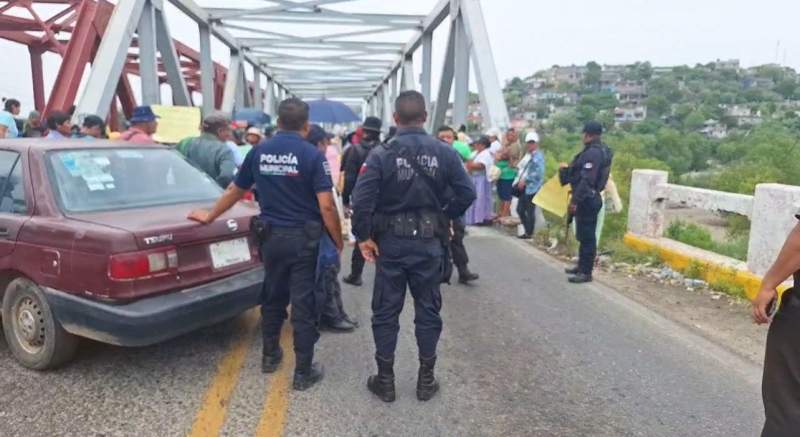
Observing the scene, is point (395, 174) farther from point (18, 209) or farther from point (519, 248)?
point (519, 248)

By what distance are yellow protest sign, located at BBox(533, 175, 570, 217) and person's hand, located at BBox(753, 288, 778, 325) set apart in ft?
16.9

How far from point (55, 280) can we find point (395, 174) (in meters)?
2.08

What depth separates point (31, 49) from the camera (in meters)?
18.5

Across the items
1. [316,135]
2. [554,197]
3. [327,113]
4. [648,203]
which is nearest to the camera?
[316,135]

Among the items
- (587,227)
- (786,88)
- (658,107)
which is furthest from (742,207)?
(786,88)

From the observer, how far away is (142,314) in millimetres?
3291

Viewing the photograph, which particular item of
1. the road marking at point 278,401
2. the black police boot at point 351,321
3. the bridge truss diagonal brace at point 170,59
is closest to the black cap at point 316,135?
the black police boot at point 351,321

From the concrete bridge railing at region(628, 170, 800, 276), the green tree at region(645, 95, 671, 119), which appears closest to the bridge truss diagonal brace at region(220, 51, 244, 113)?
the concrete bridge railing at region(628, 170, 800, 276)

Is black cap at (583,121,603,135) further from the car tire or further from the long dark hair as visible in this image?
the long dark hair

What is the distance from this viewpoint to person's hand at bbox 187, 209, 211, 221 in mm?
3711

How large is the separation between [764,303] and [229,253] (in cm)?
305

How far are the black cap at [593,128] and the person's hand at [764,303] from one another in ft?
12.6

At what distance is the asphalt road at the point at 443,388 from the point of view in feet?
10.1

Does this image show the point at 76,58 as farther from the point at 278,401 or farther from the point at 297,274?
the point at 278,401
